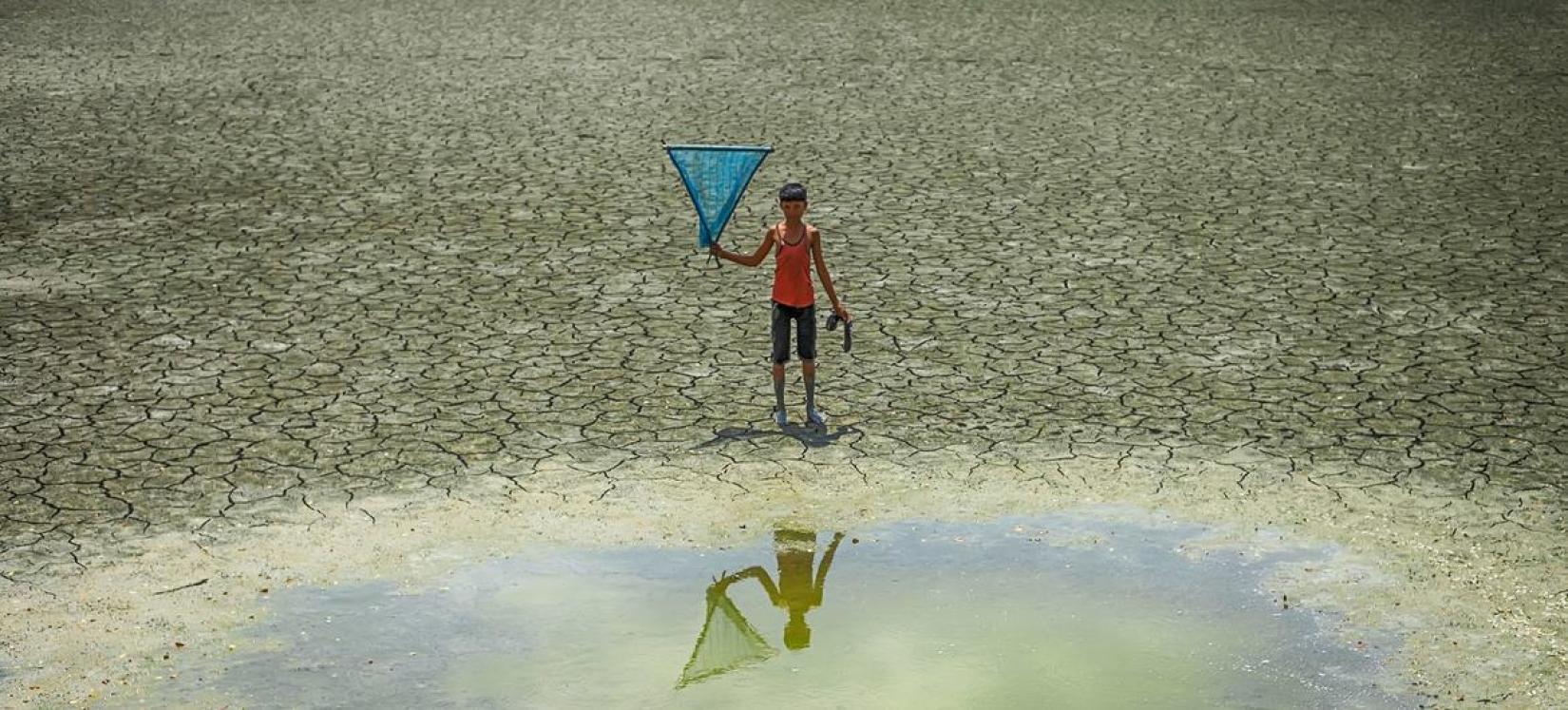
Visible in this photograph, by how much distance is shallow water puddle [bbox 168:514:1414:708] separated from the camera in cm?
760

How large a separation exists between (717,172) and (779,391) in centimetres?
131

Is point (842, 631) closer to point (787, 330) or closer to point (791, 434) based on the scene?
point (791, 434)

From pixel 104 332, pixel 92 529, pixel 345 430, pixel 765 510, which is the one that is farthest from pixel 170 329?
pixel 765 510

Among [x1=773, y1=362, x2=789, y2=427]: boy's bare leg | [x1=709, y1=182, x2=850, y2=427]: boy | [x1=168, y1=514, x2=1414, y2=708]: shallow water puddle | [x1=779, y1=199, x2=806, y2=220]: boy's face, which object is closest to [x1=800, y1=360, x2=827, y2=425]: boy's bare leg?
[x1=709, y1=182, x2=850, y2=427]: boy

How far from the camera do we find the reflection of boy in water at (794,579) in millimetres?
8328

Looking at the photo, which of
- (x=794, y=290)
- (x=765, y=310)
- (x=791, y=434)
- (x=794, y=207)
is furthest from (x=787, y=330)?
(x=765, y=310)

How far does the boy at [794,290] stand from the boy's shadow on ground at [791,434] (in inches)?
2.9

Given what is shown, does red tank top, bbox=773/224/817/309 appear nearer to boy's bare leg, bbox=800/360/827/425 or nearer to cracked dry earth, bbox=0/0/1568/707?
boy's bare leg, bbox=800/360/827/425

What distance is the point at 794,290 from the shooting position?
10.5 metres

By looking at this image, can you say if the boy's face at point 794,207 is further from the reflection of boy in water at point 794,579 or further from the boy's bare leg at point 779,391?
the reflection of boy in water at point 794,579

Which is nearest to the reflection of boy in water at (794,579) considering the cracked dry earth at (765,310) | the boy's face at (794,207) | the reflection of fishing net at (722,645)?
the reflection of fishing net at (722,645)

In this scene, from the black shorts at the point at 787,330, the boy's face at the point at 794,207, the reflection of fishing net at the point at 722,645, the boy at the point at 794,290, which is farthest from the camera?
the black shorts at the point at 787,330

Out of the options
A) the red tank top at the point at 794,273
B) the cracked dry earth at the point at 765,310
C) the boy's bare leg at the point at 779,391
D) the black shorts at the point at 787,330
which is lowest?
the cracked dry earth at the point at 765,310

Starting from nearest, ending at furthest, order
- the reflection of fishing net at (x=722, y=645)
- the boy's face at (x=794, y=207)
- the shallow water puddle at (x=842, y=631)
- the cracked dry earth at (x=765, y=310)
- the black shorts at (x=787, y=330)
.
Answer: the shallow water puddle at (x=842, y=631) → the reflection of fishing net at (x=722, y=645) → the cracked dry earth at (x=765, y=310) → the boy's face at (x=794, y=207) → the black shorts at (x=787, y=330)
